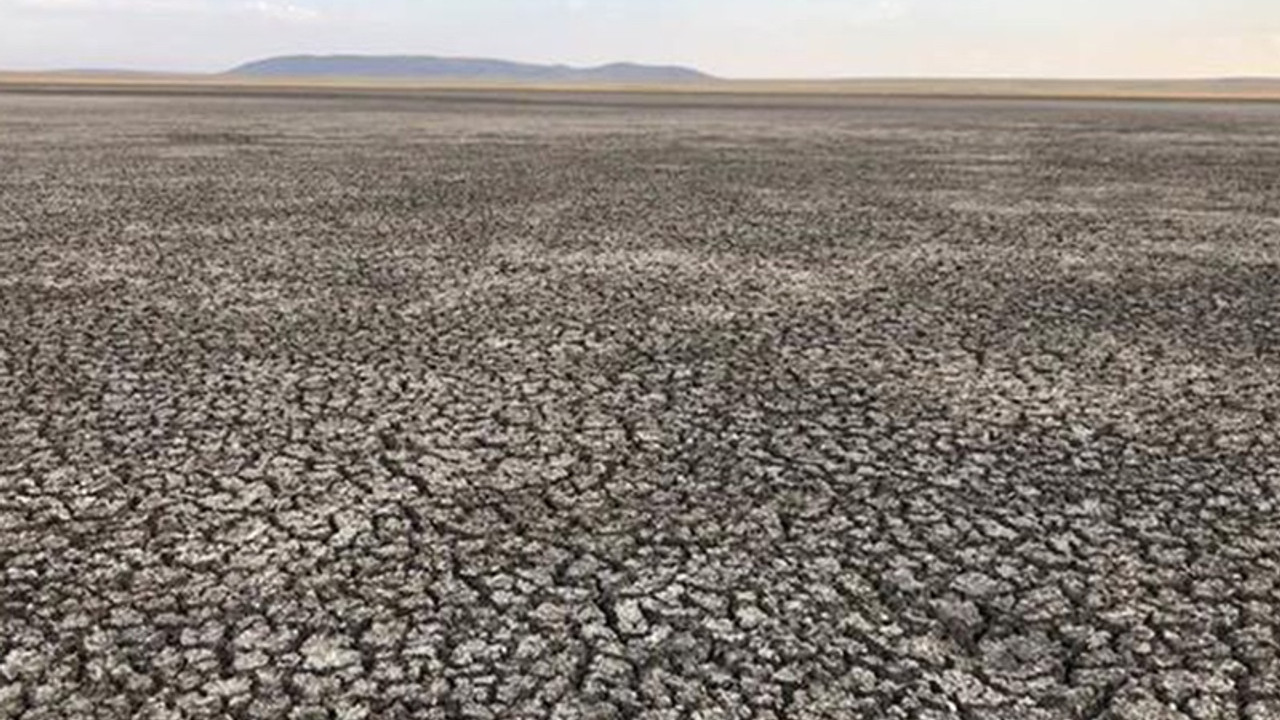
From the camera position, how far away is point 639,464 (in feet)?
14.7

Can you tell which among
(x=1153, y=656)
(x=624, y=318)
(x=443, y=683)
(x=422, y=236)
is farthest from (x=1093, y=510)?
(x=422, y=236)

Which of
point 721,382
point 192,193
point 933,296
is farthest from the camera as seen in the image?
point 192,193

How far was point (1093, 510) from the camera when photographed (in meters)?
4.02

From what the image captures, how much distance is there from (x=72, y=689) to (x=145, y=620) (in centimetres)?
36

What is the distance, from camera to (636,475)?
4348 mm

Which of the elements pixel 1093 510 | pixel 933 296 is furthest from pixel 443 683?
pixel 933 296

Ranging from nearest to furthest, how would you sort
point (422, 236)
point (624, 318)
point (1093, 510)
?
point (1093, 510) < point (624, 318) < point (422, 236)

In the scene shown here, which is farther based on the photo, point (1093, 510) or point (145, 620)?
point (1093, 510)

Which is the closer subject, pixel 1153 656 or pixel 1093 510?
pixel 1153 656

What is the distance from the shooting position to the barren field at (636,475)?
2.91 metres

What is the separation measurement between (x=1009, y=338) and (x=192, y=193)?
10787 mm

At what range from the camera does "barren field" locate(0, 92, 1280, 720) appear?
2.91 meters

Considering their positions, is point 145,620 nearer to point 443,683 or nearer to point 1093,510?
point 443,683

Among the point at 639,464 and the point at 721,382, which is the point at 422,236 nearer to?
the point at 721,382
